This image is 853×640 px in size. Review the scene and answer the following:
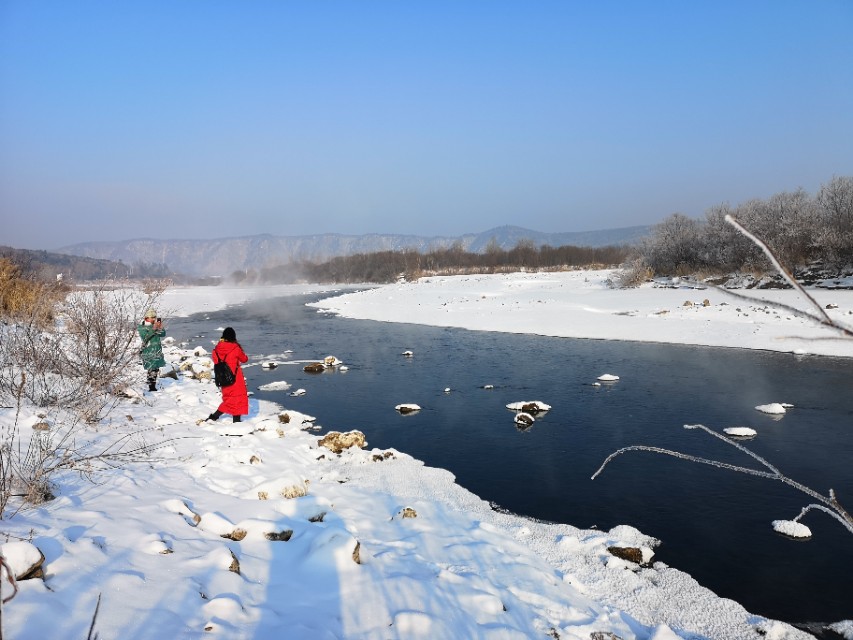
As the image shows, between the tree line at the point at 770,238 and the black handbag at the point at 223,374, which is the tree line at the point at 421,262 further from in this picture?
the black handbag at the point at 223,374

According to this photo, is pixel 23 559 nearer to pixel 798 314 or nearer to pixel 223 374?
pixel 798 314

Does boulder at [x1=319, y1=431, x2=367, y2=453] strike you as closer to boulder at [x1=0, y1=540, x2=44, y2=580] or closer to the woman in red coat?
the woman in red coat

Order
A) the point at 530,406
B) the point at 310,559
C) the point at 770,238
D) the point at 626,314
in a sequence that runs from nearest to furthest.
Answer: the point at 310,559
the point at 530,406
the point at 626,314
the point at 770,238

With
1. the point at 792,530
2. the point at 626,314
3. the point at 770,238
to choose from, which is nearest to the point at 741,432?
the point at 792,530

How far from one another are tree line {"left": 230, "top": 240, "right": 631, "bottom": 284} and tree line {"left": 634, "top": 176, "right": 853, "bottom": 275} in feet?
132

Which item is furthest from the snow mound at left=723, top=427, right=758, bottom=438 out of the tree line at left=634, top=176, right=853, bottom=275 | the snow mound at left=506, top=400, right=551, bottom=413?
the tree line at left=634, top=176, right=853, bottom=275

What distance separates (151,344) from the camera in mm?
9695

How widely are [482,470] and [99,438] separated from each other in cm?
495

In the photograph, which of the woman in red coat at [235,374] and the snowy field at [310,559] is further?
the woman in red coat at [235,374]

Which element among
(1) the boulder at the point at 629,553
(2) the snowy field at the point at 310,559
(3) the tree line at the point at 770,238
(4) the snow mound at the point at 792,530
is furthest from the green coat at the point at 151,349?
(3) the tree line at the point at 770,238

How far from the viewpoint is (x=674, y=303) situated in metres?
24.1

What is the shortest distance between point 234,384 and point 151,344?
264 cm

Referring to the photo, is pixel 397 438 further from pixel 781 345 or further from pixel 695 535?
pixel 781 345

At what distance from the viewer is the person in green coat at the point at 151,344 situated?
9.41 meters
